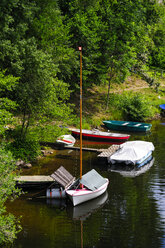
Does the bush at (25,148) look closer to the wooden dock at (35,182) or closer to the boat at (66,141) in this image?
the wooden dock at (35,182)

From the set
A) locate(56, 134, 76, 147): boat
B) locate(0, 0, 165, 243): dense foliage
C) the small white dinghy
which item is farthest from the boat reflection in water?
locate(56, 134, 76, 147): boat

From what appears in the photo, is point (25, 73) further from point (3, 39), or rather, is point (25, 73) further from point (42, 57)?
point (3, 39)

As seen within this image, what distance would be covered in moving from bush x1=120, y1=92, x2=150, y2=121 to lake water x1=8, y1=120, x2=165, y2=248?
2481 centimetres

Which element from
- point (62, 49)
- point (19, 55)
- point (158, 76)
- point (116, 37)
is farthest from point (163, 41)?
point (19, 55)

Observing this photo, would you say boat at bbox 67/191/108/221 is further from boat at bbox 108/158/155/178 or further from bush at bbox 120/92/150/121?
bush at bbox 120/92/150/121

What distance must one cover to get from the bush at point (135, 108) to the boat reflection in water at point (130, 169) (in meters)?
21.8

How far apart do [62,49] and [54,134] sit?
16869 mm

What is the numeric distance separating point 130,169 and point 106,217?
442 inches

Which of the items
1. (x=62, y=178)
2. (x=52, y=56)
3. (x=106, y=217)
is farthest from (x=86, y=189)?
(x=52, y=56)

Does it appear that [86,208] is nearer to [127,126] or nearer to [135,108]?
[127,126]

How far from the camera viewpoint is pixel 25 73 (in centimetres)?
3556

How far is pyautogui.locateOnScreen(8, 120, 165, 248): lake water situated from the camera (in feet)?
67.5

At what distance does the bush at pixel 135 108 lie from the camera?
5744cm

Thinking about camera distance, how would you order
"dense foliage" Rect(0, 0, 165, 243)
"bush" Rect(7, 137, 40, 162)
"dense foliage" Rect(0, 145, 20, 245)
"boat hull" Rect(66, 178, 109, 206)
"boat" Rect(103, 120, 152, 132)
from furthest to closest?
"boat" Rect(103, 120, 152, 132) < "dense foliage" Rect(0, 0, 165, 243) < "bush" Rect(7, 137, 40, 162) < "boat hull" Rect(66, 178, 109, 206) < "dense foliage" Rect(0, 145, 20, 245)
